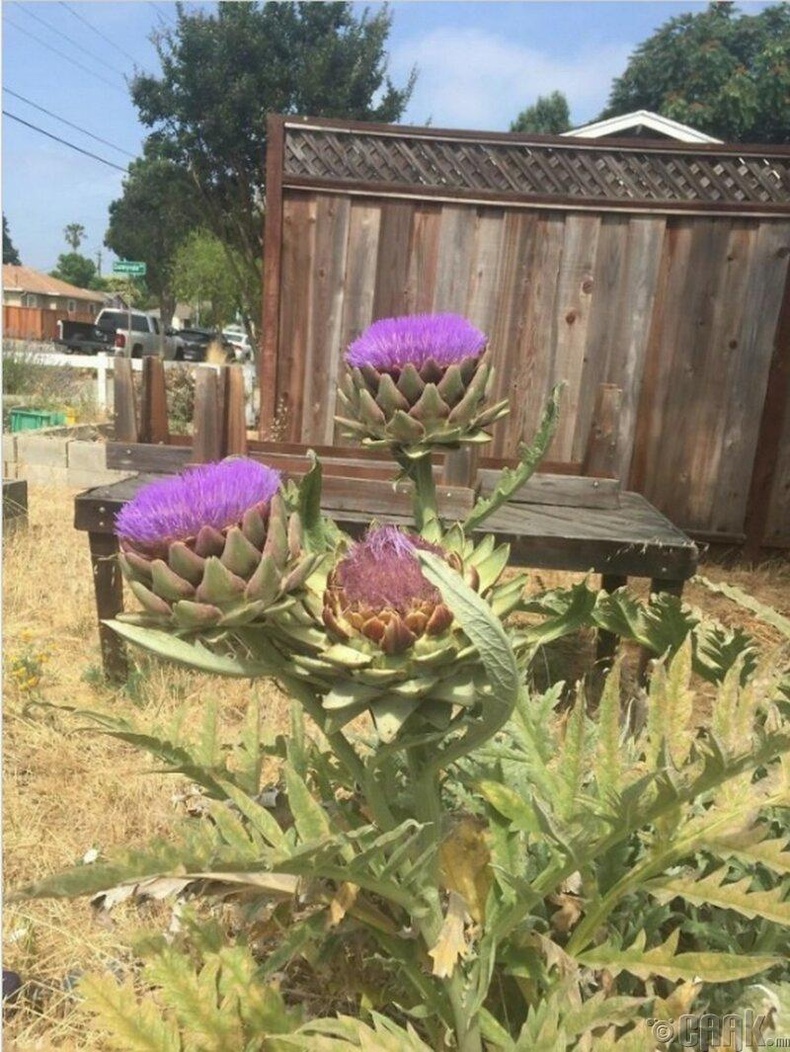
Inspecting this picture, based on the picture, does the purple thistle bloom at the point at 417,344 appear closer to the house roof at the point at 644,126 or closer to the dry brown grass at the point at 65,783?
the dry brown grass at the point at 65,783

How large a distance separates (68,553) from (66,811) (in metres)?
2.20

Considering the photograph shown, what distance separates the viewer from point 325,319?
4.46 meters

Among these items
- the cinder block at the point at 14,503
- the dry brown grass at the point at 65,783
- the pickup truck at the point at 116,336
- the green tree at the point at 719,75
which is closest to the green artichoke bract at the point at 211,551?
the dry brown grass at the point at 65,783

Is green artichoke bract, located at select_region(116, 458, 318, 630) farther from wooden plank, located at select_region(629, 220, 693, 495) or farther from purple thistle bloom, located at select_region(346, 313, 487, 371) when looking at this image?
wooden plank, located at select_region(629, 220, 693, 495)

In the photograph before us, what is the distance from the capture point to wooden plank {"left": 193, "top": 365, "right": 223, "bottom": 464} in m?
2.67

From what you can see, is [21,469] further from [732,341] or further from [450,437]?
[450,437]

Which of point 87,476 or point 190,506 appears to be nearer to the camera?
point 190,506

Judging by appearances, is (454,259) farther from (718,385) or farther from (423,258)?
(718,385)

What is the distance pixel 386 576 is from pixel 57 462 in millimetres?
5792

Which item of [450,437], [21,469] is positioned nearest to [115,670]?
[450,437]

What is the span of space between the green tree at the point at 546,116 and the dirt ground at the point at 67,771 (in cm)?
3778

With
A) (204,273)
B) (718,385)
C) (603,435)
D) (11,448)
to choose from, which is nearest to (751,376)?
(718,385)

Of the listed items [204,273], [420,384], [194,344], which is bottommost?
[194,344]

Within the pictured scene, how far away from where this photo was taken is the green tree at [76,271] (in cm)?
6706
